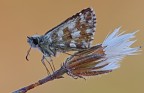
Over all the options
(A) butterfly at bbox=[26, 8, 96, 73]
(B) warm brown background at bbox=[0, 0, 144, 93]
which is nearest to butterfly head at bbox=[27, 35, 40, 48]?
(A) butterfly at bbox=[26, 8, 96, 73]

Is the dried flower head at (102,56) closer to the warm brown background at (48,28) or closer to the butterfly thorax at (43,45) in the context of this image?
the butterfly thorax at (43,45)

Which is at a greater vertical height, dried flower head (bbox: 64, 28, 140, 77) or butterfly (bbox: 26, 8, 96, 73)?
butterfly (bbox: 26, 8, 96, 73)

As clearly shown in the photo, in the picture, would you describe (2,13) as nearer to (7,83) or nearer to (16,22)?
(16,22)

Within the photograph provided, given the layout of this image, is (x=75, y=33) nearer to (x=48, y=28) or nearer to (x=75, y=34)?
(x=75, y=34)

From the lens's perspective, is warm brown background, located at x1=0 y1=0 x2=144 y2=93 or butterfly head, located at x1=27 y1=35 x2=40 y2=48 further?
warm brown background, located at x1=0 y1=0 x2=144 y2=93

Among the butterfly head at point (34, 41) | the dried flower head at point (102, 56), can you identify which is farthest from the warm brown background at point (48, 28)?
the dried flower head at point (102, 56)

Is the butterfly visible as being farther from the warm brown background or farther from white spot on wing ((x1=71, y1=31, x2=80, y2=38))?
the warm brown background

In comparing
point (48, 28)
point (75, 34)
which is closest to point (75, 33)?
point (75, 34)

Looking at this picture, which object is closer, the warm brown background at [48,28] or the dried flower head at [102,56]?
the dried flower head at [102,56]
